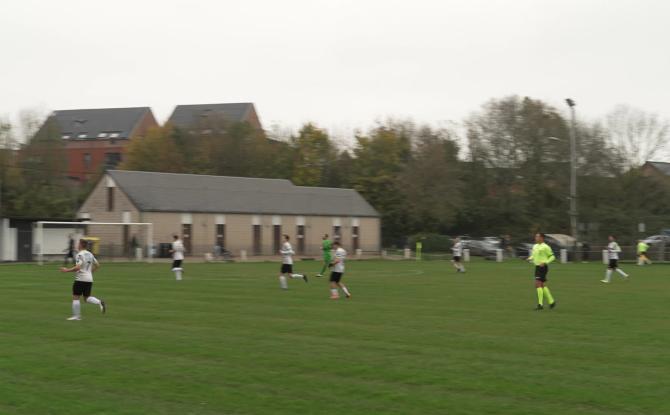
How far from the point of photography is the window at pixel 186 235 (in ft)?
227

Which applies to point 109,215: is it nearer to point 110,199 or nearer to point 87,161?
point 110,199

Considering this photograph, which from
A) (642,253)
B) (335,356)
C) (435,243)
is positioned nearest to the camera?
(335,356)

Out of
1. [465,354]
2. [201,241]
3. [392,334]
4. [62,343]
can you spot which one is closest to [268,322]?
[392,334]

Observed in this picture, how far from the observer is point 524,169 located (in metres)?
80.5

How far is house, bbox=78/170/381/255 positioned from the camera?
67938mm

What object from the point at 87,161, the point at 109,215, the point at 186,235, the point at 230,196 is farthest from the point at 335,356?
the point at 87,161

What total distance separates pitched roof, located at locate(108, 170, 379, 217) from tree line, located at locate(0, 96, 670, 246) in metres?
6.17

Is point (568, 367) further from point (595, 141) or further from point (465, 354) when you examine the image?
point (595, 141)

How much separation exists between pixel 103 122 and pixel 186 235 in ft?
205

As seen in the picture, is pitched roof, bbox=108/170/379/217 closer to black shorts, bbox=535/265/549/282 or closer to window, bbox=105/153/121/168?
window, bbox=105/153/121/168

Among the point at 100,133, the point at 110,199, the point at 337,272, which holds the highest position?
the point at 100,133

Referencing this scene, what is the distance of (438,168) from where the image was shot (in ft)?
273

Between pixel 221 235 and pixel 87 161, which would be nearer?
pixel 221 235

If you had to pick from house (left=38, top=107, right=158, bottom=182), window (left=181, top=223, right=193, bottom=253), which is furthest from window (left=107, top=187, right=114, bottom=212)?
house (left=38, top=107, right=158, bottom=182)
